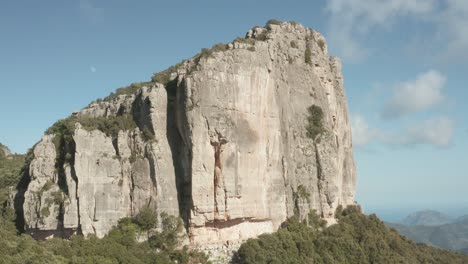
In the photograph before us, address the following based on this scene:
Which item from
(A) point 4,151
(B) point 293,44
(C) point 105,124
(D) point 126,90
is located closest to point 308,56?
(B) point 293,44

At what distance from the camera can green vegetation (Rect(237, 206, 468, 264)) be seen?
46.3m

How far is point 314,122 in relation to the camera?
191 ft

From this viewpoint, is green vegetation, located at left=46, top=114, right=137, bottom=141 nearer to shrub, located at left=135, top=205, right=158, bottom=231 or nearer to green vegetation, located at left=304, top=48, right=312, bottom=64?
shrub, located at left=135, top=205, right=158, bottom=231

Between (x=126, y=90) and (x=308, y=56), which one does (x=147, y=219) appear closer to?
(x=126, y=90)

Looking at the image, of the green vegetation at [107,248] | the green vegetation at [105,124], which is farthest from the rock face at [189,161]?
the green vegetation at [107,248]

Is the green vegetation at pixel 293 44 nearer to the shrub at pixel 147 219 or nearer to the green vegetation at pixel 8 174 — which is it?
the shrub at pixel 147 219

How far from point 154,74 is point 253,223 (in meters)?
20.4

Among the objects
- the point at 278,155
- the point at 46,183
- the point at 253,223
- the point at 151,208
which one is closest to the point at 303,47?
the point at 278,155

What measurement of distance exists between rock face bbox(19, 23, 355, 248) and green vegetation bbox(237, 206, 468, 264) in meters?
2.12

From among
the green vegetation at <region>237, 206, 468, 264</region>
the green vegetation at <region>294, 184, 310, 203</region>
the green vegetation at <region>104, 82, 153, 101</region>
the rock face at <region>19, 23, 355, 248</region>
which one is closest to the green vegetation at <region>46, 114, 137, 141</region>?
the rock face at <region>19, 23, 355, 248</region>

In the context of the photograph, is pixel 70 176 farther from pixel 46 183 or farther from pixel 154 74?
pixel 154 74

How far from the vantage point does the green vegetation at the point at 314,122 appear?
57500 mm

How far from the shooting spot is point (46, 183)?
45656 mm

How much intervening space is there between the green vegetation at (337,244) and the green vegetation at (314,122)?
408 inches
